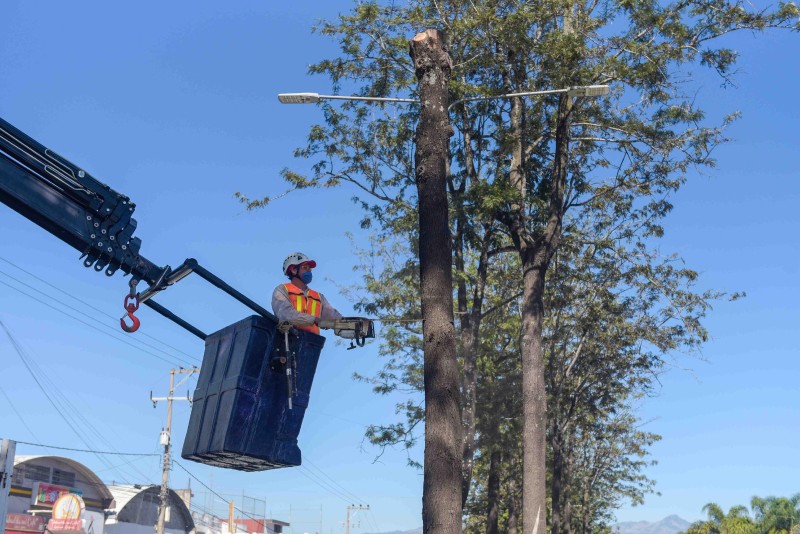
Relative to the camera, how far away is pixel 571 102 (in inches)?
821

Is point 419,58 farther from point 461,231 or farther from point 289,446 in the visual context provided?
point 461,231

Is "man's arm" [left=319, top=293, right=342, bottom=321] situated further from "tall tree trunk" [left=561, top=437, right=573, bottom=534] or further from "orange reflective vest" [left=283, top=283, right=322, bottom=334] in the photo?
"tall tree trunk" [left=561, top=437, right=573, bottom=534]

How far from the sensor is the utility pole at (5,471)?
22141 mm

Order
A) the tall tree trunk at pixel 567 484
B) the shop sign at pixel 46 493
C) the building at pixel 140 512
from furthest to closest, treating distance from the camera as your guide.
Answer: the building at pixel 140 512 < the shop sign at pixel 46 493 < the tall tree trunk at pixel 567 484

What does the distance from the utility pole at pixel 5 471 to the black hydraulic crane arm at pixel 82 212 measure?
14.8 m

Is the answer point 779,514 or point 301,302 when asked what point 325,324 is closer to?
point 301,302

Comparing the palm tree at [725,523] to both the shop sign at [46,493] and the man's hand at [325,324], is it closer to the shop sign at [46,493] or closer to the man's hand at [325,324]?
the shop sign at [46,493]

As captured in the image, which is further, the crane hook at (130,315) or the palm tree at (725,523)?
the palm tree at (725,523)

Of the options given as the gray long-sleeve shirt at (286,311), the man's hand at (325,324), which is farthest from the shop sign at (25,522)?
the man's hand at (325,324)

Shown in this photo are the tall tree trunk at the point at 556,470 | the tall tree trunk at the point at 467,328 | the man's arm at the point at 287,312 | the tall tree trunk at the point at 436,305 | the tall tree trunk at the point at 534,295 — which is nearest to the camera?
the tall tree trunk at the point at 436,305

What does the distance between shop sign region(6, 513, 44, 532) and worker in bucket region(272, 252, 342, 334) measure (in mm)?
35906

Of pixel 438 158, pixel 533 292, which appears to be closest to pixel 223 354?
pixel 438 158

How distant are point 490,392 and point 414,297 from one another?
5.59 m

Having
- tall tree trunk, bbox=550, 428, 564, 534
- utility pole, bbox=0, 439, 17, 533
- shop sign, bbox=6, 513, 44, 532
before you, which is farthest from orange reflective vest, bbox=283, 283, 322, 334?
shop sign, bbox=6, 513, 44, 532
